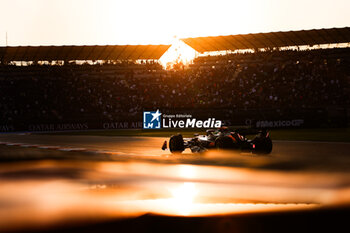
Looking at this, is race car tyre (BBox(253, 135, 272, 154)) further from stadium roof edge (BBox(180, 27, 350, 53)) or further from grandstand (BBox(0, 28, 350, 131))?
stadium roof edge (BBox(180, 27, 350, 53))


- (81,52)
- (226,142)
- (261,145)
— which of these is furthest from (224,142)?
(81,52)

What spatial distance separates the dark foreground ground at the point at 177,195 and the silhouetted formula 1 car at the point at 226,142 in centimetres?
96

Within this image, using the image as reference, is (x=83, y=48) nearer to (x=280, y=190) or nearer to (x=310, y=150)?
(x=310, y=150)

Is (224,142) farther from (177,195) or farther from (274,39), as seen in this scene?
(274,39)

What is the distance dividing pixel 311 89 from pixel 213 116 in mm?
11025

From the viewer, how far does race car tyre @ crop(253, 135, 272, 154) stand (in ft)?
43.1

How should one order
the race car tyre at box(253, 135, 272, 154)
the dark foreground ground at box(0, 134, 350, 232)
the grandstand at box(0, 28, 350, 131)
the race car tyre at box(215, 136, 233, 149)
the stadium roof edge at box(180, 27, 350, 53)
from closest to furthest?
the dark foreground ground at box(0, 134, 350, 232) → the race car tyre at box(253, 135, 272, 154) → the race car tyre at box(215, 136, 233, 149) → the grandstand at box(0, 28, 350, 131) → the stadium roof edge at box(180, 27, 350, 53)

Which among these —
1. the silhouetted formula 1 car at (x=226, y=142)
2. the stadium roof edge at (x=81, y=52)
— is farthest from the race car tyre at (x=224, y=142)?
the stadium roof edge at (x=81, y=52)

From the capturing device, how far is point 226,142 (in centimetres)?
1331

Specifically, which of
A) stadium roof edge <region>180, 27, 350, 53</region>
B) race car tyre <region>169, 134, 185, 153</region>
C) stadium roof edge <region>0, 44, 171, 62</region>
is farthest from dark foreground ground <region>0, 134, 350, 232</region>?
stadium roof edge <region>0, 44, 171, 62</region>

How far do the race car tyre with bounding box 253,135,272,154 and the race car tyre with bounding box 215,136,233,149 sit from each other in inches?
27.0

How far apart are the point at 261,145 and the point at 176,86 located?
92.0ft

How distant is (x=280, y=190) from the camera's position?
7.41 m

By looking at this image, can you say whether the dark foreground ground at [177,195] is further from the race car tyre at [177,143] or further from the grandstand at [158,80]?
the grandstand at [158,80]
